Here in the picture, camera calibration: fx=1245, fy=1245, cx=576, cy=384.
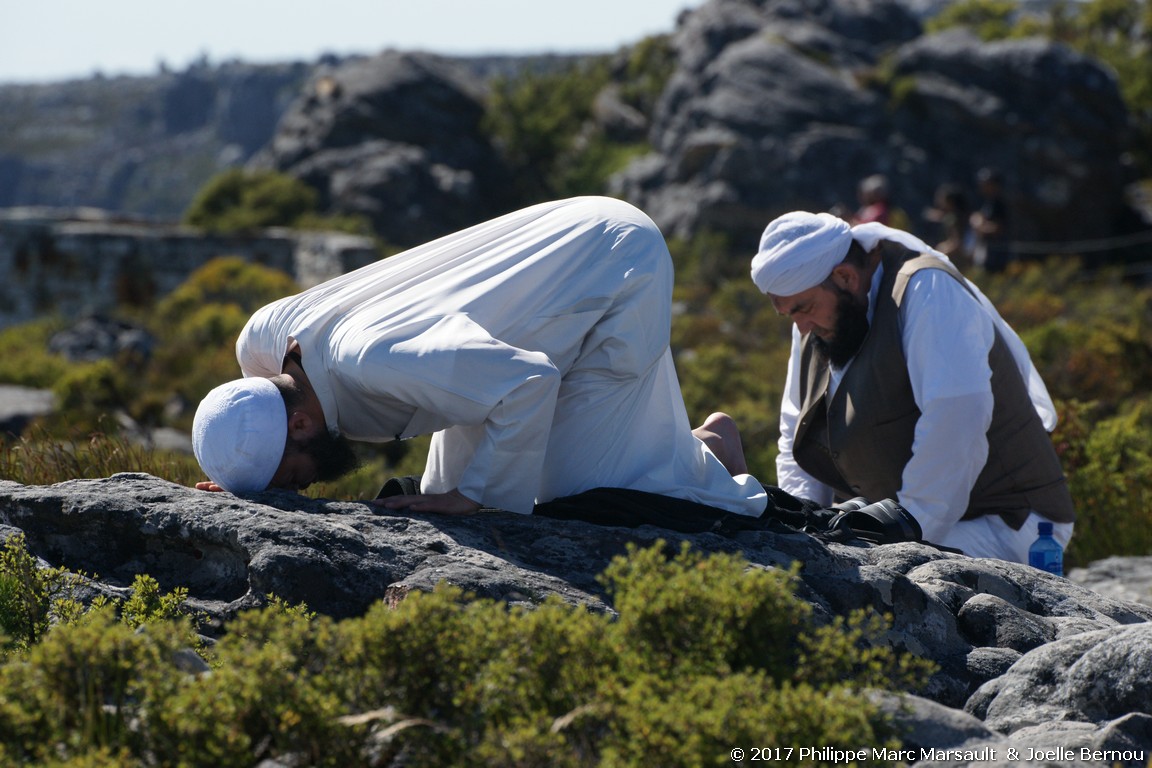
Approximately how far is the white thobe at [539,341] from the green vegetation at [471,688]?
118 centimetres

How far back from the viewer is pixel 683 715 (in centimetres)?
226

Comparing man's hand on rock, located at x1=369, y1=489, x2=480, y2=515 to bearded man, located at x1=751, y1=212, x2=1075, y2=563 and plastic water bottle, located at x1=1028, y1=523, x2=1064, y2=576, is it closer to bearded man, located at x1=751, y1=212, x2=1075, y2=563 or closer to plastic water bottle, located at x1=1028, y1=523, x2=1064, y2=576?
bearded man, located at x1=751, y1=212, x2=1075, y2=563

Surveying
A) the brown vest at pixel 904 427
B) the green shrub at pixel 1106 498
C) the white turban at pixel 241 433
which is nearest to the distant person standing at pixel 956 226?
the green shrub at pixel 1106 498

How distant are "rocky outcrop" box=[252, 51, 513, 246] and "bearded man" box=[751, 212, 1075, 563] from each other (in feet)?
63.5

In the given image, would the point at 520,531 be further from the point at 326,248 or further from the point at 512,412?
the point at 326,248

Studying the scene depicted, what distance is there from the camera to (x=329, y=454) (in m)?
4.04

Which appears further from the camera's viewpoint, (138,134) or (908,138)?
(138,134)

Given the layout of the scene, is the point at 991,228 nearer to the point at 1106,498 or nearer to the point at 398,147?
the point at 1106,498

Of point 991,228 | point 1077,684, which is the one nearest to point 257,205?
point 991,228

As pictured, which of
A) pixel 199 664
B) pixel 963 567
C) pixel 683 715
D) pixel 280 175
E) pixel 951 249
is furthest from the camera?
pixel 280 175

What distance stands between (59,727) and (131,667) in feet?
0.56

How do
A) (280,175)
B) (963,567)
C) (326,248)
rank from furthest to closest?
(280,175) → (326,248) → (963,567)

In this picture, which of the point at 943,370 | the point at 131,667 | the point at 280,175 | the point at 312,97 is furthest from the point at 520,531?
the point at 312,97

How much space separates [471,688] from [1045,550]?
10.2ft
